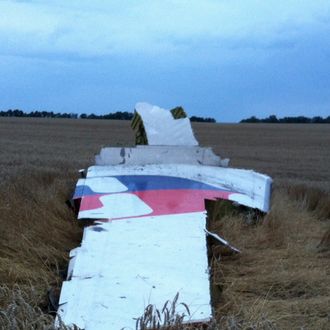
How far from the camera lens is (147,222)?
17.0 ft

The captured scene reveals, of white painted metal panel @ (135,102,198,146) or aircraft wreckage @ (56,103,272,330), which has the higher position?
white painted metal panel @ (135,102,198,146)

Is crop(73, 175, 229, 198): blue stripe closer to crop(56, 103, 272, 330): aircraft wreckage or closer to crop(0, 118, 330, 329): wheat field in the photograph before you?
crop(56, 103, 272, 330): aircraft wreckage

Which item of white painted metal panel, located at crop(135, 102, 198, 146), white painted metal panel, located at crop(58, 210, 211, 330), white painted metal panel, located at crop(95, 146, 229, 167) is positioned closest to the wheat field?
white painted metal panel, located at crop(58, 210, 211, 330)

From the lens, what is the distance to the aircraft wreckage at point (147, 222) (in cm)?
378

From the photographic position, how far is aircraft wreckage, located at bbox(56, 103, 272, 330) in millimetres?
3783

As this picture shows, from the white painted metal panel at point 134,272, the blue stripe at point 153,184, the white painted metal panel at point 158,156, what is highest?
the white painted metal panel at point 158,156

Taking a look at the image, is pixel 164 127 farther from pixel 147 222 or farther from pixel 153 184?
pixel 147 222

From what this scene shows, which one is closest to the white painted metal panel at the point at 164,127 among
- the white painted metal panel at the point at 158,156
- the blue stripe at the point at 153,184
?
the white painted metal panel at the point at 158,156

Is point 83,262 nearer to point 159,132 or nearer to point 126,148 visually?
point 126,148

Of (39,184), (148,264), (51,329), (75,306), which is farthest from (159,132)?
(51,329)

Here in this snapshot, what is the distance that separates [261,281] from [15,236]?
1935mm

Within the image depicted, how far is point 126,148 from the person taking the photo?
7.78 m

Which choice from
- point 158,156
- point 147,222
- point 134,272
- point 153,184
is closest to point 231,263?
point 147,222

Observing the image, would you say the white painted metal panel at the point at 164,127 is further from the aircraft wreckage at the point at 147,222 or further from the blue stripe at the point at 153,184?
the blue stripe at the point at 153,184
